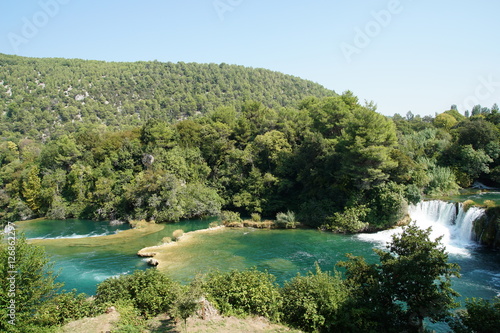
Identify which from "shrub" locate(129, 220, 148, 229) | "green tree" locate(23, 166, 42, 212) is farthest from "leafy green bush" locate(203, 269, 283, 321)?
"green tree" locate(23, 166, 42, 212)

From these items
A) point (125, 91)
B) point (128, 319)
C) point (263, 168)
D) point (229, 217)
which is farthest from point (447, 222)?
point (125, 91)

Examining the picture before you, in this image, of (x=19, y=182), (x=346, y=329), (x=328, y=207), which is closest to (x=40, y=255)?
(x=346, y=329)

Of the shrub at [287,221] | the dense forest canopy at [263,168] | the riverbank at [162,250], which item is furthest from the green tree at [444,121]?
the riverbank at [162,250]

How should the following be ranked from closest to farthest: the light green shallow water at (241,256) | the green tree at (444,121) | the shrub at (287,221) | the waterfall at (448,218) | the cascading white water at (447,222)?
1. the light green shallow water at (241,256)
2. the cascading white water at (447,222)
3. the waterfall at (448,218)
4. the shrub at (287,221)
5. the green tree at (444,121)

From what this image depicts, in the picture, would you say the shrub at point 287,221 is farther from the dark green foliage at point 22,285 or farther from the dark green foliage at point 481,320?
the dark green foliage at point 22,285

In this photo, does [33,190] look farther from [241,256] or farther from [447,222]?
[447,222]

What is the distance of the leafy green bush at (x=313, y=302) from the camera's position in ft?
38.3

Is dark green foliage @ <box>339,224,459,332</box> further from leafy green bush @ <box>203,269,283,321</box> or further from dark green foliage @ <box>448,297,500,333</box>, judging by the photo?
leafy green bush @ <box>203,269,283,321</box>

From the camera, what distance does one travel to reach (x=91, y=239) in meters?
30.8

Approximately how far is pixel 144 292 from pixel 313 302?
7.12 meters

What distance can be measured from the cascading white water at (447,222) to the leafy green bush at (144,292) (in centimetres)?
1895

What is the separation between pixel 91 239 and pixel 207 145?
21.5 m

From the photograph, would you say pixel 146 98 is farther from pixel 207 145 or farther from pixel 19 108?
pixel 207 145

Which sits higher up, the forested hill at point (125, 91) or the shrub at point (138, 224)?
the forested hill at point (125, 91)
